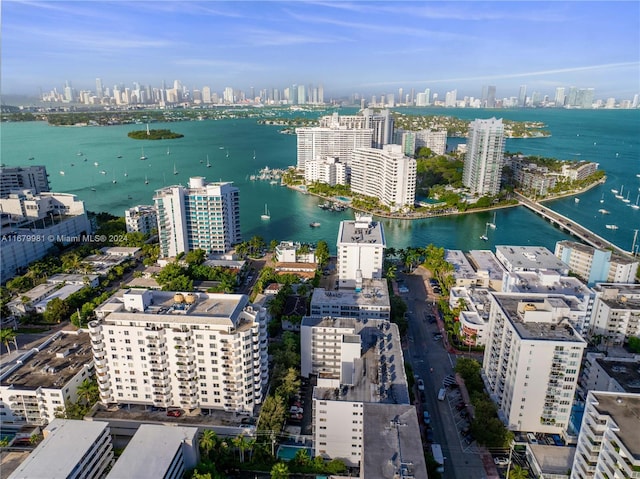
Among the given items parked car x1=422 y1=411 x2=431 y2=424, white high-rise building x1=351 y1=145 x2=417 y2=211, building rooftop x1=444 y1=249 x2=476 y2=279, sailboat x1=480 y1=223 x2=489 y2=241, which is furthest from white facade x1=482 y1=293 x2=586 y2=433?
white high-rise building x1=351 y1=145 x2=417 y2=211

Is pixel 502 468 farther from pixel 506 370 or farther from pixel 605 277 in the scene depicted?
pixel 605 277

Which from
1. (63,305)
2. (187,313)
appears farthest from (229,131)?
A: (187,313)

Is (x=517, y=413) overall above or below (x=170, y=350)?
below

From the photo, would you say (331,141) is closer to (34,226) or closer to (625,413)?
(34,226)

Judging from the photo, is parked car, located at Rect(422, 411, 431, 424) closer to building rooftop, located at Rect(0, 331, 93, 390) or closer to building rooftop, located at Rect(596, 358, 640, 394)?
building rooftop, located at Rect(596, 358, 640, 394)

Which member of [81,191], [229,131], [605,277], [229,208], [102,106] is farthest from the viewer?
[102,106]
